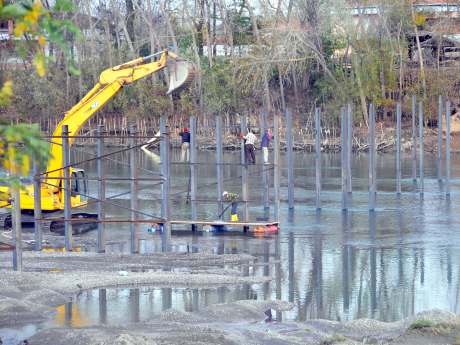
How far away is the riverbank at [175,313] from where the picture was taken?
38.5 ft

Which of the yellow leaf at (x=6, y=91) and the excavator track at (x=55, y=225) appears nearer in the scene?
the yellow leaf at (x=6, y=91)

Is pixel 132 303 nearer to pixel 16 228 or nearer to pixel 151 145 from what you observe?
pixel 16 228

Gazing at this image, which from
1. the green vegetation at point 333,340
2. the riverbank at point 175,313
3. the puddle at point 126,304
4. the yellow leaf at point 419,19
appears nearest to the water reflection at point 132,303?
the puddle at point 126,304

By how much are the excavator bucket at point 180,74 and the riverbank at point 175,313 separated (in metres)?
5.39

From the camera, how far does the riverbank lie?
1175 centimetres

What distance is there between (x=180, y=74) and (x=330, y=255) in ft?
19.6

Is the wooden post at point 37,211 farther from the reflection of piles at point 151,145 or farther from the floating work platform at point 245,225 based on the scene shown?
the floating work platform at point 245,225

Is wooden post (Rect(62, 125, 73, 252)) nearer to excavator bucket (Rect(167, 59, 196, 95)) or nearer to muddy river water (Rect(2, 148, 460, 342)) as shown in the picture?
muddy river water (Rect(2, 148, 460, 342))

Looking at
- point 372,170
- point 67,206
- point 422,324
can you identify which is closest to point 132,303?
point 422,324

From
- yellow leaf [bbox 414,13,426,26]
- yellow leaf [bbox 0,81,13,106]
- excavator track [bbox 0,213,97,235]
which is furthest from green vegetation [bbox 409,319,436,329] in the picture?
yellow leaf [bbox 414,13,426,26]

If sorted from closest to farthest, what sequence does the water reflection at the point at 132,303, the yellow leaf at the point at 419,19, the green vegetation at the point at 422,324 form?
the green vegetation at the point at 422,324, the water reflection at the point at 132,303, the yellow leaf at the point at 419,19

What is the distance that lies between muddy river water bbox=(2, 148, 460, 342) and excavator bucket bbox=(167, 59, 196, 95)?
6.30 ft

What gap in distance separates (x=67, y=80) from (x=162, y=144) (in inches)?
1582

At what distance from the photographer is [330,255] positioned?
63.8 feet
